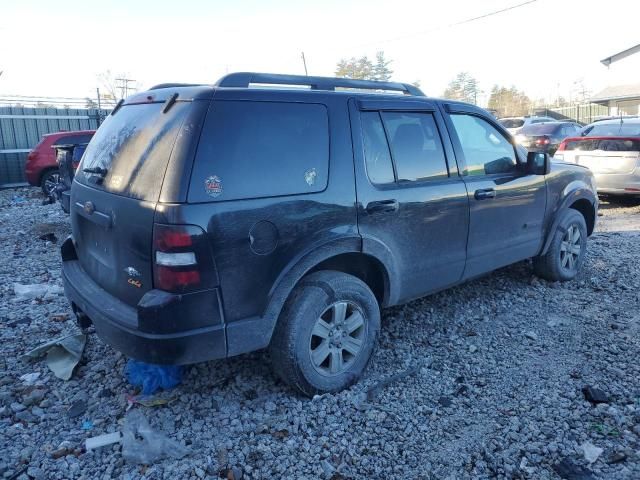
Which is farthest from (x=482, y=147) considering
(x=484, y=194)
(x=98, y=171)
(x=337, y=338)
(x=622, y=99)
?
(x=622, y=99)

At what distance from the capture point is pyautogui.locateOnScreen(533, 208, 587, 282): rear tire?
204 inches

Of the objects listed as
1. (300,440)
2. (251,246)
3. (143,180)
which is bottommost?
(300,440)

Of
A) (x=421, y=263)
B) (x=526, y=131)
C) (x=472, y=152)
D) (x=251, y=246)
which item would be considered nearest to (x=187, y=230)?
(x=251, y=246)

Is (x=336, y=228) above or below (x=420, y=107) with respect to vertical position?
below

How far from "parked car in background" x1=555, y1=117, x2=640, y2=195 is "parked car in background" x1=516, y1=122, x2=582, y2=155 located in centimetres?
567

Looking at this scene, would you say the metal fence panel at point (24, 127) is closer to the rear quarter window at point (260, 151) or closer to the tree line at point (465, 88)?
the rear quarter window at point (260, 151)

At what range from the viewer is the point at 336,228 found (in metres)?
3.22

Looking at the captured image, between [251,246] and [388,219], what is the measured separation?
109 centimetres

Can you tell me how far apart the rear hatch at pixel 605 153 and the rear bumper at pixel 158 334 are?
876 centimetres

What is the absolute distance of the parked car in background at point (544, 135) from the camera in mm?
15789

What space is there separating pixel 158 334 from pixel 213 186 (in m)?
0.83

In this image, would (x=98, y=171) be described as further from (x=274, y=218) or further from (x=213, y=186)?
(x=274, y=218)

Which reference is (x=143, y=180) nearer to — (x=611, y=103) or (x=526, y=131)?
(x=526, y=131)

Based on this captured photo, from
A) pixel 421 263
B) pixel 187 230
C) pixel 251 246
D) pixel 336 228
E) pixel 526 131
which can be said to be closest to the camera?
pixel 187 230
